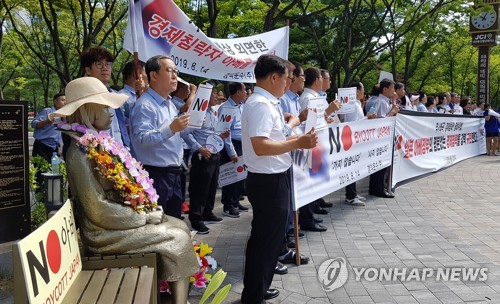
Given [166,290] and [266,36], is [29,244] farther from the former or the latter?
[266,36]

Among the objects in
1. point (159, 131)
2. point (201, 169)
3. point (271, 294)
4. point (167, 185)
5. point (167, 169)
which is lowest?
point (271, 294)

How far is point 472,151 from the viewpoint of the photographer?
13.5 metres

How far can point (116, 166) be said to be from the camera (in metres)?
2.99

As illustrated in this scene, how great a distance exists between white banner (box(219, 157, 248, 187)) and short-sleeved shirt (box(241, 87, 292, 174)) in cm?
351

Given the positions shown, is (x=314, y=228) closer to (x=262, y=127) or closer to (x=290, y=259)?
(x=290, y=259)

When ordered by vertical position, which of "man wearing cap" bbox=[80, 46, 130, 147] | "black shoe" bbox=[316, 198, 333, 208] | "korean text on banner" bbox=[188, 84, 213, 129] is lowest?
"black shoe" bbox=[316, 198, 333, 208]

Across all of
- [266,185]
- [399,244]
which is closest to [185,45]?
[266,185]

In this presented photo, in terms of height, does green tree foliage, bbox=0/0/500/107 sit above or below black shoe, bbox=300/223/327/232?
above

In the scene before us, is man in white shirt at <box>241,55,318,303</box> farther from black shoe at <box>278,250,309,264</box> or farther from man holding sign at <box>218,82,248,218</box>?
man holding sign at <box>218,82,248,218</box>

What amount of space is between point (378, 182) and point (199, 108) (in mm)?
5471

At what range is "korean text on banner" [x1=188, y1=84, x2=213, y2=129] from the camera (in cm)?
382

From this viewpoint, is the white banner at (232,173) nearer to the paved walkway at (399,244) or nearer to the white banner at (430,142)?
the paved walkway at (399,244)

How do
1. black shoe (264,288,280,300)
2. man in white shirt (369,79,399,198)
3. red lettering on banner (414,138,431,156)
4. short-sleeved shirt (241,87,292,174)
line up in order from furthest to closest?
red lettering on banner (414,138,431,156), man in white shirt (369,79,399,198), black shoe (264,288,280,300), short-sleeved shirt (241,87,292,174)

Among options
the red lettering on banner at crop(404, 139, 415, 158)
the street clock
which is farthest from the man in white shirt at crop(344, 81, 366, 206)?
the street clock
